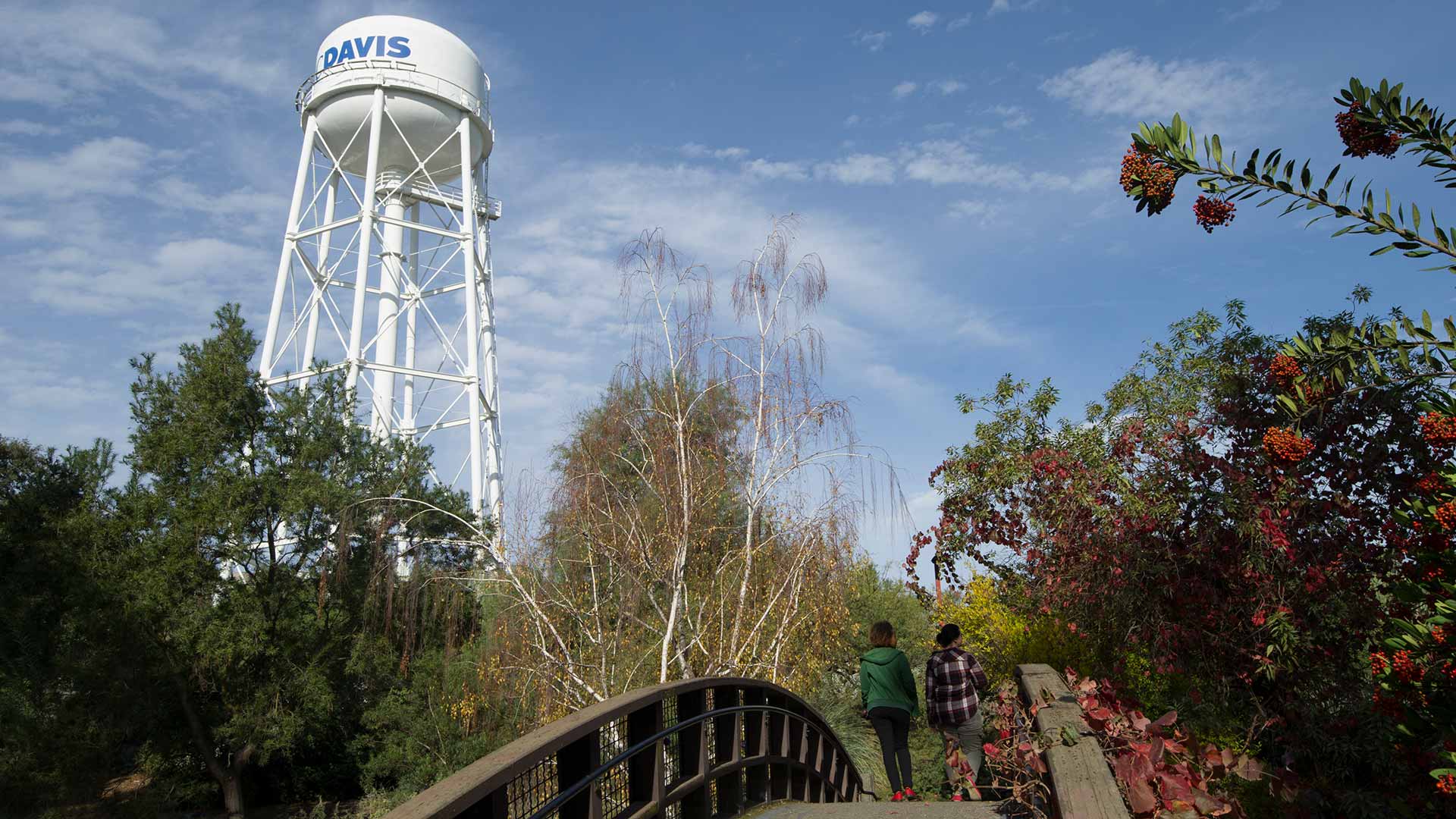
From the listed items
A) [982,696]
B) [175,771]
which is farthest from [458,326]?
[982,696]

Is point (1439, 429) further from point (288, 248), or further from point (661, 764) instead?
point (288, 248)

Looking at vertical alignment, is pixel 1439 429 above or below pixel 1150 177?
below

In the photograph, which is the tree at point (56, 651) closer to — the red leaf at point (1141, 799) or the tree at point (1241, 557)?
the tree at point (1241, 557)

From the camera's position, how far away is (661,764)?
4320 mm

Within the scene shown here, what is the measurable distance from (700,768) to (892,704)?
2.92 m

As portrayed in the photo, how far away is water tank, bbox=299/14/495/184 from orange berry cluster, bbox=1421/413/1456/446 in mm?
23949

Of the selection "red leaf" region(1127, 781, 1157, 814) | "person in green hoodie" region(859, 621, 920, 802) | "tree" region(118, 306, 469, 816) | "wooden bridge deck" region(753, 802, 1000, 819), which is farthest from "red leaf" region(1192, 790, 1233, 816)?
"tree" region(118, 306, 469, 816)

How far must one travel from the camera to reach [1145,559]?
7.35 metres

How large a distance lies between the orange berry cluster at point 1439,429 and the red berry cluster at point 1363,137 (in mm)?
825

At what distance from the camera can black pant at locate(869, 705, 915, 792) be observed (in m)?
7.57

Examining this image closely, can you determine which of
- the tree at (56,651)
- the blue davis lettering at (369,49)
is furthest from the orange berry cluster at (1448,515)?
the blue davis lettering at (369,49)

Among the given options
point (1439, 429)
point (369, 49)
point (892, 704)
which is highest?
point (369, 49)

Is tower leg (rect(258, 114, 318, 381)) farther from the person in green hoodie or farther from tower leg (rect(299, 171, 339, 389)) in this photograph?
the person in green hoodie

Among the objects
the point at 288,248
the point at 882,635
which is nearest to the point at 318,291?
the point at 288,248
